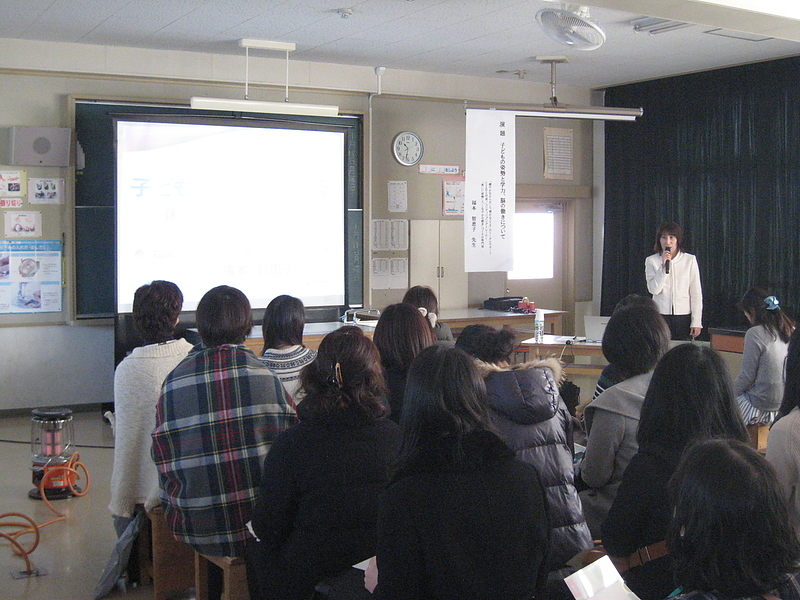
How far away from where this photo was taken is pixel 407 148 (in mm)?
7703

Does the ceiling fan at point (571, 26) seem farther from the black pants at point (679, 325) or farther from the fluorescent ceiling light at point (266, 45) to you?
the black pants at point (679, 325)

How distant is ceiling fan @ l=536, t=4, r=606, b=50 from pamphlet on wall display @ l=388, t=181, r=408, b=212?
292cm

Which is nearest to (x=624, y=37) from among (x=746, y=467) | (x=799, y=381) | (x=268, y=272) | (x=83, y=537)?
(x=268, y=272)

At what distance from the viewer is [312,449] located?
2.00 m

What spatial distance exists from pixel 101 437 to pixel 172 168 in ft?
7.14

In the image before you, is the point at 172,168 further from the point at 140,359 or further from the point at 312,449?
the point at 312,449

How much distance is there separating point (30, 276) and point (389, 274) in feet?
10.3

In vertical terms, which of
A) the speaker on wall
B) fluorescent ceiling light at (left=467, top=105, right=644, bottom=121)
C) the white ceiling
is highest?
the white ceiling

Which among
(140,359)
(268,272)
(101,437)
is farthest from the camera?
(268,272)

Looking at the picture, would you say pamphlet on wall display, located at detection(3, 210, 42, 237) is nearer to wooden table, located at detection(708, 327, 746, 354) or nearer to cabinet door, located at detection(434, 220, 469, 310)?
cabinet door, located at detection(434, 220, 469, 310)

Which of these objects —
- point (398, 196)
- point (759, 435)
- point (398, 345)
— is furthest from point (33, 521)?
point (398, 196)

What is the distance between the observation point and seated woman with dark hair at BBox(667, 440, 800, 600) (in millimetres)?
1271

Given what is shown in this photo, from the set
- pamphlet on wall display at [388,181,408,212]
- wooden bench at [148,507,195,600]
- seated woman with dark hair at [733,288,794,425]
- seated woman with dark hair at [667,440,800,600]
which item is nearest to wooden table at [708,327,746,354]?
seated woman with dark hair at [733,288,794,425]

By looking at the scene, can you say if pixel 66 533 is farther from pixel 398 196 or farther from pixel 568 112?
pixel 568 112
